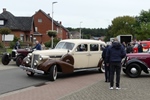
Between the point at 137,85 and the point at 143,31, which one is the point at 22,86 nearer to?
the point at 137,85

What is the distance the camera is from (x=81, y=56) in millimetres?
15352

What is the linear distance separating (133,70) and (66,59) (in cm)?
317

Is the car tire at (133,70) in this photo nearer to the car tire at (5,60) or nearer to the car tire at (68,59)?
the car tire at (68,59)

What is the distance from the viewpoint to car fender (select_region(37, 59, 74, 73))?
13.4 m

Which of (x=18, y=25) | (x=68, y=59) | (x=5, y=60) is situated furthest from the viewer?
(x=18, y=25)

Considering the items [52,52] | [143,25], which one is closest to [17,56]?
[52,52]

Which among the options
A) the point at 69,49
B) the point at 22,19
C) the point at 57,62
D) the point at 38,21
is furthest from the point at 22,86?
the point at 38,21

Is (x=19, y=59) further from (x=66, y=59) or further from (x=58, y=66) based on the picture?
(x=58, y=66)

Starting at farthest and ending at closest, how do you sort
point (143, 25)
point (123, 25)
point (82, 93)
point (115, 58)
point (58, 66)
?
point (123, 25)
point (143, 25)
point (58, 66)
point (115, 58)
point (82, 93)

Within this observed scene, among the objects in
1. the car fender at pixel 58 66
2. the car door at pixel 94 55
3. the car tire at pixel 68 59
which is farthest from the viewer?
the car door at pixel 94 55

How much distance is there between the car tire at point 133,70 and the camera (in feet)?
47.0

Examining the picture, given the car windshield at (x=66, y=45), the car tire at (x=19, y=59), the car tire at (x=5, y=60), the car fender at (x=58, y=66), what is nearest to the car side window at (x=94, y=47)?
the car windshield at (x=66, y=45)

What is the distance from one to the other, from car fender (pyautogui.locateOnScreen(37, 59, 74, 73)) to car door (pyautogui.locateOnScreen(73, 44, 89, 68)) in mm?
723

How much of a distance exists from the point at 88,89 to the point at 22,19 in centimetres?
5181
